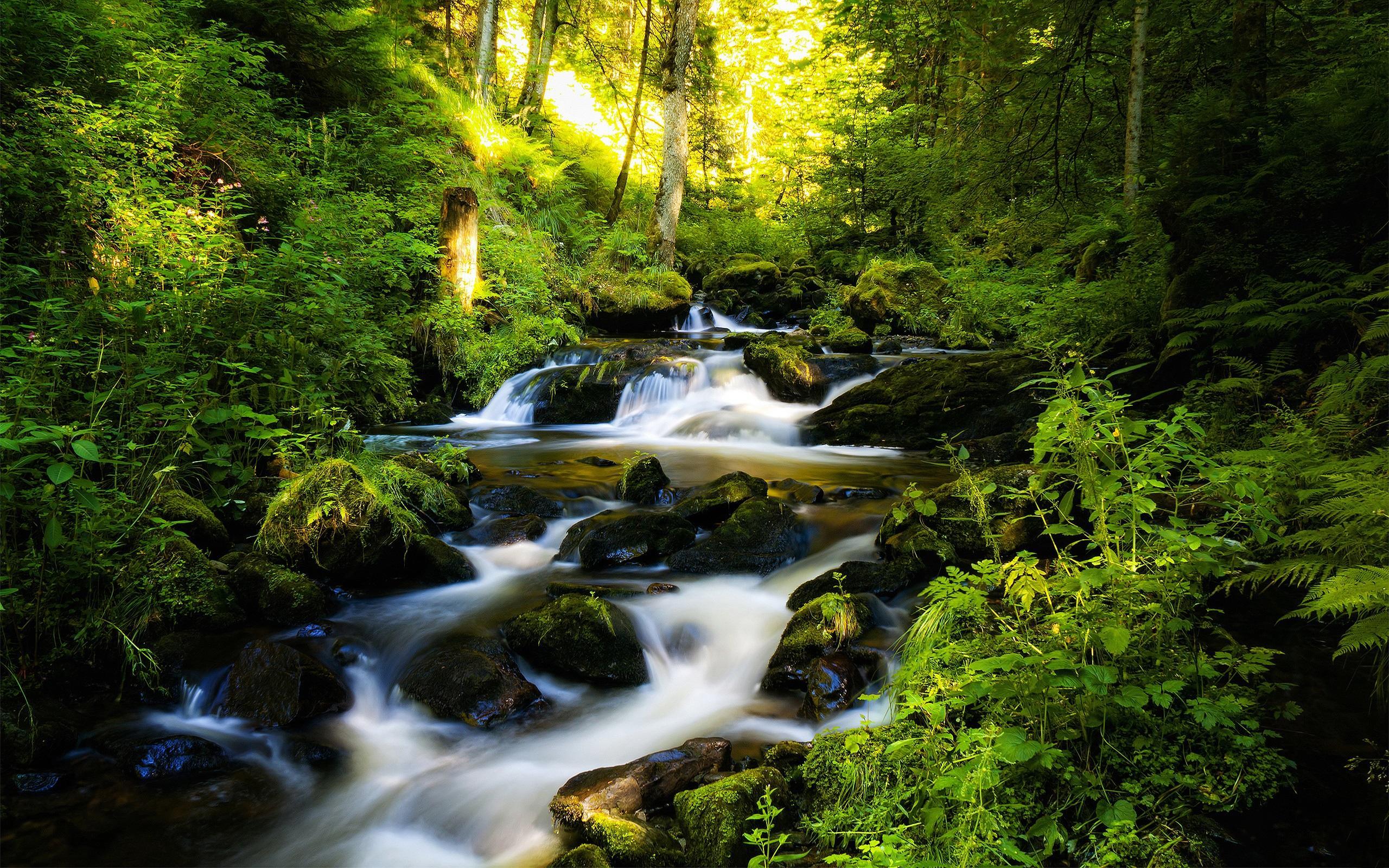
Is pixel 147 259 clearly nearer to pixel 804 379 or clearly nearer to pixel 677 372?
pixel 677 372

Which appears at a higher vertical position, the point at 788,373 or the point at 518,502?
the point at 788,373

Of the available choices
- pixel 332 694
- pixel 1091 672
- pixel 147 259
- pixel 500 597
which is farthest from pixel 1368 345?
pixel 147 259

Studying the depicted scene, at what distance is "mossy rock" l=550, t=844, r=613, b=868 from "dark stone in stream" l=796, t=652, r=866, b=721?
1.47 m

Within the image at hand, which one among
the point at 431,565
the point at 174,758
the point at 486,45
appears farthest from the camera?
the point at 486,45

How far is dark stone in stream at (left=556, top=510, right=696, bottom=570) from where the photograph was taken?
18.2 feet

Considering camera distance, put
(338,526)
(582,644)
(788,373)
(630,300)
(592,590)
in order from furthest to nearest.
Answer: (630,300) → (788,373) → (592,590) → (338,526) → (582,644)

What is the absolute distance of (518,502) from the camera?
21.6ft

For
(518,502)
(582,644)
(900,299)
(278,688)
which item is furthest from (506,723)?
(900,299)

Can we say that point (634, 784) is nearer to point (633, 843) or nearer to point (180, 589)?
point (633, 843)

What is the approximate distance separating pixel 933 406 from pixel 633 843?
6.95 meters

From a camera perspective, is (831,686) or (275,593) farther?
(275,593)

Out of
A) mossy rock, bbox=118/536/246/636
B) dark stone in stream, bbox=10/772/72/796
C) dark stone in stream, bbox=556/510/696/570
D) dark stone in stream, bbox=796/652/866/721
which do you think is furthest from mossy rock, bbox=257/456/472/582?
dark stone in stream, bbox=796/652/866/721

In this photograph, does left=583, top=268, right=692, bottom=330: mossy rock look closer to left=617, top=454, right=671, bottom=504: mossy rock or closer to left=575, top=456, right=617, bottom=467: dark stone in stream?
left=575, top=456, right=617, bottom=467: dark stone in stream

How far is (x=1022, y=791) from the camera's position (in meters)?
2.39
